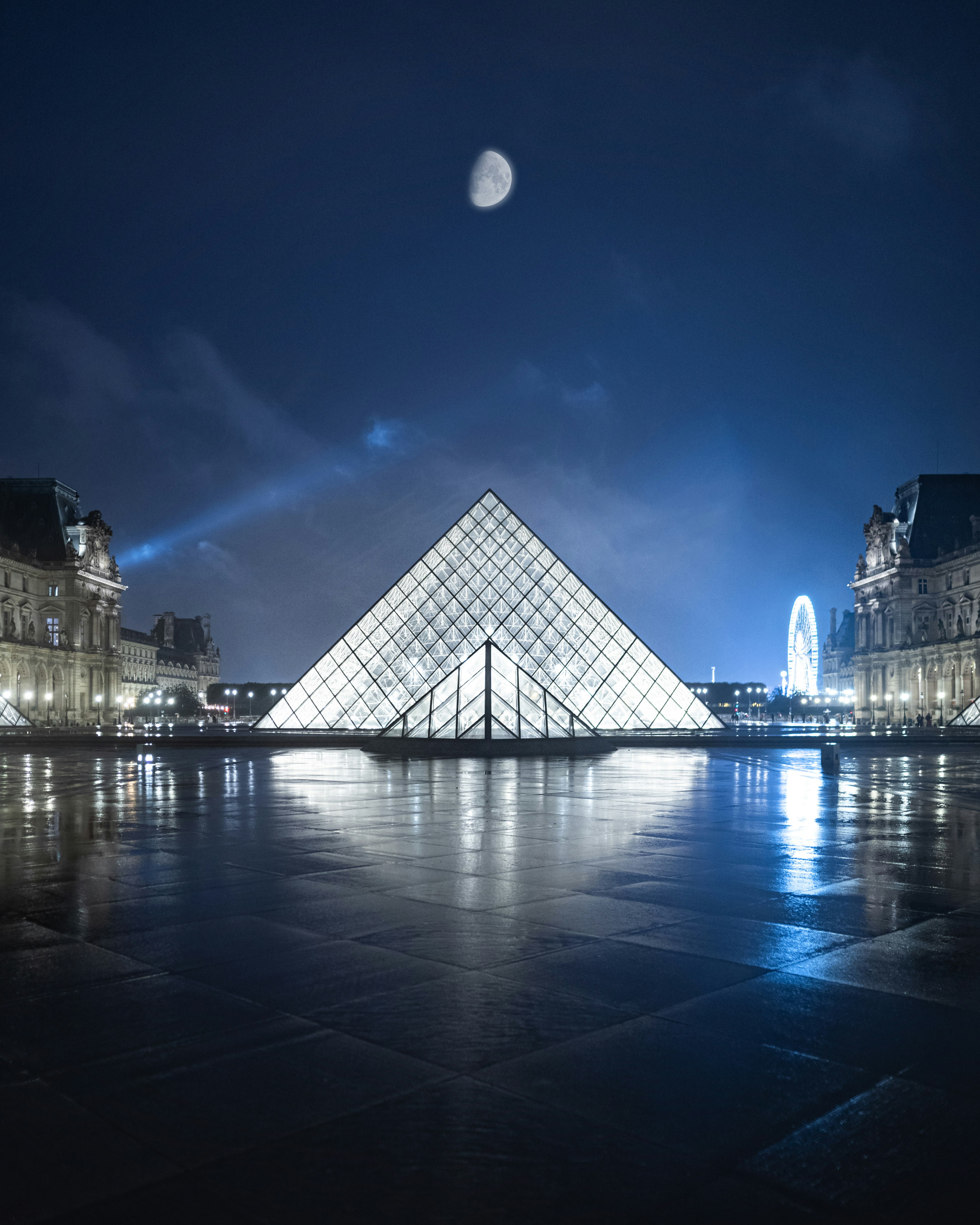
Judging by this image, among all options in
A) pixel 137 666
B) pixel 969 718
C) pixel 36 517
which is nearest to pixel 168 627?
pixel 137 666

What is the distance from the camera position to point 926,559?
83062 mm

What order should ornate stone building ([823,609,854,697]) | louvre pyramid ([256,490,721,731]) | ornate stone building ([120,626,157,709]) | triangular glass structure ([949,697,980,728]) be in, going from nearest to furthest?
1. louvre pyramid ([256,490,721,731])
2. triangular glass structure ([949,697,980,728])
3. ornate stone building ([120,626,157,709])
4. ornate stone building ([823,609,854,697])

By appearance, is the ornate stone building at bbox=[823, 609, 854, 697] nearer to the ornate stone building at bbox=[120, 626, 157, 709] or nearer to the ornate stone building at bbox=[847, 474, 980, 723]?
the ornate stone building at bbox=[847, 474, 980, 723]

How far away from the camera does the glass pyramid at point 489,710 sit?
25844 millimetres

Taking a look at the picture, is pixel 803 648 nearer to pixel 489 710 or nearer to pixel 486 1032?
pixel 489 710

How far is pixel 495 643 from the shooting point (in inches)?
1415

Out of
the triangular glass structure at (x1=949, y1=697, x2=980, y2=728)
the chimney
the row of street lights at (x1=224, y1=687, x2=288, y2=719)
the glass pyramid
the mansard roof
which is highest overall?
the mansard roof

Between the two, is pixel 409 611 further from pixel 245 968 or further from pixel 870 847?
pixel 245 968

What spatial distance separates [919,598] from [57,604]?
73.8 m

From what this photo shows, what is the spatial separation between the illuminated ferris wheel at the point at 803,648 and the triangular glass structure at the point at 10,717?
75.8 meters

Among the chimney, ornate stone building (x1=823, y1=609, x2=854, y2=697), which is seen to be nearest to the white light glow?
ornate stone building (x1=823, y1=609, x2=854, y2=697)

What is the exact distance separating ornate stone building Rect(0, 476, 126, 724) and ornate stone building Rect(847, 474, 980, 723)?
2710 inches

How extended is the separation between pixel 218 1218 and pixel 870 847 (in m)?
7.34

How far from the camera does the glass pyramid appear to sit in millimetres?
25844
